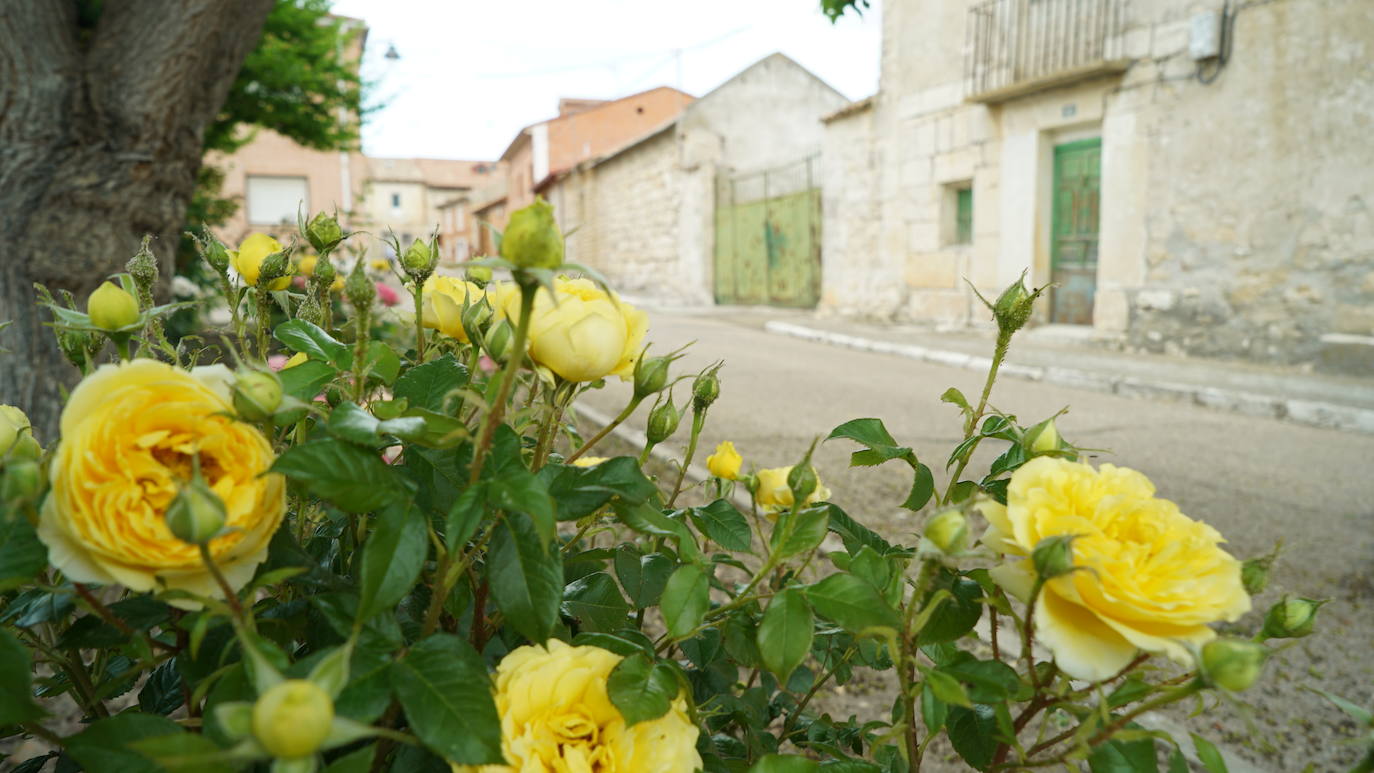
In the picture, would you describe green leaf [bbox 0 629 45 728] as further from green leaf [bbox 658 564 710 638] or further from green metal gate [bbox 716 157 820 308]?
green metal gate [bbox 716 157 820 308]

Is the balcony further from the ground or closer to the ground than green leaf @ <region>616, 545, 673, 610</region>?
further from the ground

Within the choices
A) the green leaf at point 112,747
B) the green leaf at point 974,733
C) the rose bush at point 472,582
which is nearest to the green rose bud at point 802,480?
the rose bush at point 472,582

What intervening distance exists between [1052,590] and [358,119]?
8.06 metres

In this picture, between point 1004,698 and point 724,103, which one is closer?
point 1004,698

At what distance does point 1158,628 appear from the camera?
53 centimetres

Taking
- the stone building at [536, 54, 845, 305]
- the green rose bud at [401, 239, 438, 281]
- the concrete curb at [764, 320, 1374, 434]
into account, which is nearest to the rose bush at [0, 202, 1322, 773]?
the green rose bud at [401, 239, 438, 281]

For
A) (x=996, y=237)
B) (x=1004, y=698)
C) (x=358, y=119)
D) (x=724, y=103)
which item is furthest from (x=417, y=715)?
(x=724, y=103)

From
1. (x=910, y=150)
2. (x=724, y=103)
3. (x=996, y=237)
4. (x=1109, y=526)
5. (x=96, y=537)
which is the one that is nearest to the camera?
(x=96, y=537)

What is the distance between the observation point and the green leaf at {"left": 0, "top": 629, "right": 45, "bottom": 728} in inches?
18.0

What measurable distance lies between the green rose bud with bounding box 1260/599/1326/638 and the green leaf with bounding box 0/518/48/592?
2.60 feet

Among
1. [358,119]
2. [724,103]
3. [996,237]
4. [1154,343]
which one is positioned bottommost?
[1154,343]

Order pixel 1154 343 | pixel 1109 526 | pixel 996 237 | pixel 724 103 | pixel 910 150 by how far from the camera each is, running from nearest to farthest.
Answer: pixel 1109 526, pixel 1154 343, pixel 996 237, pixel 910 150, pixel 724 103

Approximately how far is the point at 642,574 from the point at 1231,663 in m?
0.50

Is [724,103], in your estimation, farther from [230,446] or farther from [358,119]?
[230,446]
